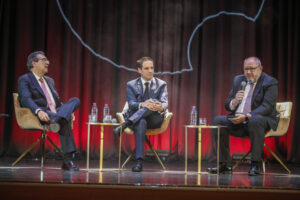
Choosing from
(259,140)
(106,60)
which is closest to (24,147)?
(106,60)

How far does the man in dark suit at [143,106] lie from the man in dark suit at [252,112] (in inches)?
26.9

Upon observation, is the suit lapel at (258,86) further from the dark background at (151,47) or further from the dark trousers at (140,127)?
the dark background at (151,47)

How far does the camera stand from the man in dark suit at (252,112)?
385 cm

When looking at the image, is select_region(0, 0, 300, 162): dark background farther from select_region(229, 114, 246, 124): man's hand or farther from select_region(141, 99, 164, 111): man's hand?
select_region(229, 114, 246, 124): man's hand

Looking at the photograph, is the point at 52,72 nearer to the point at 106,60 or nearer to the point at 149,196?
the point at 106,60

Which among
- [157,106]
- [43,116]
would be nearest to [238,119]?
[157,106]

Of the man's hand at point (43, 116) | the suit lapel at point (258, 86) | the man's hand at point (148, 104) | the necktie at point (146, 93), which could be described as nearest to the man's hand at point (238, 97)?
the suit lapel at point (258, 86)

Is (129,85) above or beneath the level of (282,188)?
above

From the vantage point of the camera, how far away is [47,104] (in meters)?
4.30

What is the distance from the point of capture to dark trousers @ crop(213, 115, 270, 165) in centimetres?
382

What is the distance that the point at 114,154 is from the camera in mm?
5684

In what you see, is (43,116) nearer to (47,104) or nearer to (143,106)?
(47,104)

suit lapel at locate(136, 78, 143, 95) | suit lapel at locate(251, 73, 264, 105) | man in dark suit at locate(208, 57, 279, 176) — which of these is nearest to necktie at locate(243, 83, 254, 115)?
man in dark suit at locate(208, 57, 279, 176)

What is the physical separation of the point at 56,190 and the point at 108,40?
344 centimetres
